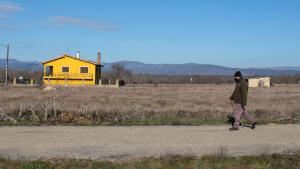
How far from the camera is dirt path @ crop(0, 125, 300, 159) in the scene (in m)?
11.1

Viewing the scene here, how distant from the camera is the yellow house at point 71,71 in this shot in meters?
70.7

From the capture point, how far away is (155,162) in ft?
32.2

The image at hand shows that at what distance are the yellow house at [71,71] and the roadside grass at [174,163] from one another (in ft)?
200

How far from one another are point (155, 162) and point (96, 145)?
102 inches

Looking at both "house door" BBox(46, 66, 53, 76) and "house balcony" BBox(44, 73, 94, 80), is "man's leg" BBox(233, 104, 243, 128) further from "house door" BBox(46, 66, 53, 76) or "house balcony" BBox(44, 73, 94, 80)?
"house door" BBox(46, 66, 53, 76)

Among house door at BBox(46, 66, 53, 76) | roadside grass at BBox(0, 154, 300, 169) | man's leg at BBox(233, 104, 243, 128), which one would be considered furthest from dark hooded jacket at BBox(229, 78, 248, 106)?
house door at BBox(46, 66, 53, 76)

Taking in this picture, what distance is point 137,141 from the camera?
12625 millimetres

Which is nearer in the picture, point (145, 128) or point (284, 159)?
point (284, 159)

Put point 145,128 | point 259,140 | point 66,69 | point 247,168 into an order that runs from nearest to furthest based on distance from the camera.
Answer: point 247,168, point 259,140, point 145,128, point 66,69

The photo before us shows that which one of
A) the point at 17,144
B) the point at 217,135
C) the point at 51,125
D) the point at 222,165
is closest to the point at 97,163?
the point at 222,165

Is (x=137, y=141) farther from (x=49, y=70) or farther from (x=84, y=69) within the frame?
(x=49, y=70)

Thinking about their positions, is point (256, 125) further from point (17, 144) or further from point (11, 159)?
point (11, 159)

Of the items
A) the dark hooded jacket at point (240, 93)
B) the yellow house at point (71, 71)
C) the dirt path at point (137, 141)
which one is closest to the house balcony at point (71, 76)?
the yellow house at point (71, 71)

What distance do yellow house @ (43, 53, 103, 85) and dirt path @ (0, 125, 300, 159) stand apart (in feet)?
182
